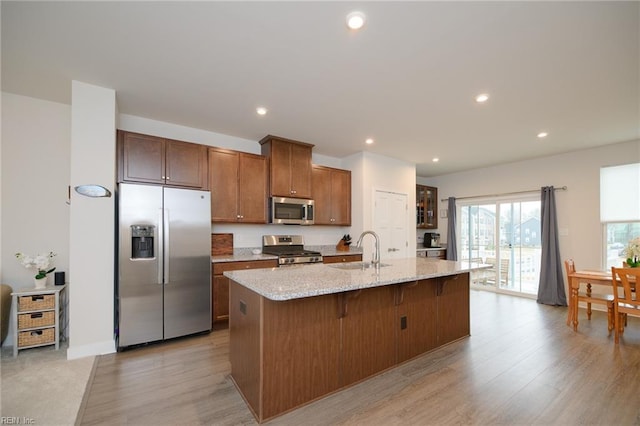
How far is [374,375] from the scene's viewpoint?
Result: 7.95 feet

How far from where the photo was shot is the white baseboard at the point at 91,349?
269cm

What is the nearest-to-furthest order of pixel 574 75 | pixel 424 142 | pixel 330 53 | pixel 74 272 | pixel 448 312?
1. pixel 330 53
2. pixel 574 75
3. pixel 74 272
4. pixel 448 312
5. pixel 424 142

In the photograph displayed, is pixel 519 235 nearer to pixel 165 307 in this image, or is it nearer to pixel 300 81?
pixel 300 81

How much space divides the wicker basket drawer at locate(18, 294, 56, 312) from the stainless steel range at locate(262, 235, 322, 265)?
2.48 m

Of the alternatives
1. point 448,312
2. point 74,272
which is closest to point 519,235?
point 448,312

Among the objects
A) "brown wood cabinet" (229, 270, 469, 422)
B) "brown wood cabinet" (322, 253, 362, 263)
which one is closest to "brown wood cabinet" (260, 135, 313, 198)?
"brown wood cabinet" (322, 253, 362, 263)

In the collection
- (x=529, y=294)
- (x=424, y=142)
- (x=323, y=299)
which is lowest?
(x=529, y=294)

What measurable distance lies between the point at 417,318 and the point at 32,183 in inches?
175

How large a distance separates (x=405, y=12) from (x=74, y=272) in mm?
3625

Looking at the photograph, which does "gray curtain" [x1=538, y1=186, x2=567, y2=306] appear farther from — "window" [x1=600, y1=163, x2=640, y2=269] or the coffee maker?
the coffee maker

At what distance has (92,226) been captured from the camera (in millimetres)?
2820

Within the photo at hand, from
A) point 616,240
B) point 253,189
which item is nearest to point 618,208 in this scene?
point 616,240

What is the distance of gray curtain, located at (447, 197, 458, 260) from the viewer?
6.70 metres

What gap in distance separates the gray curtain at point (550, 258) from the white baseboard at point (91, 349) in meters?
6.57
